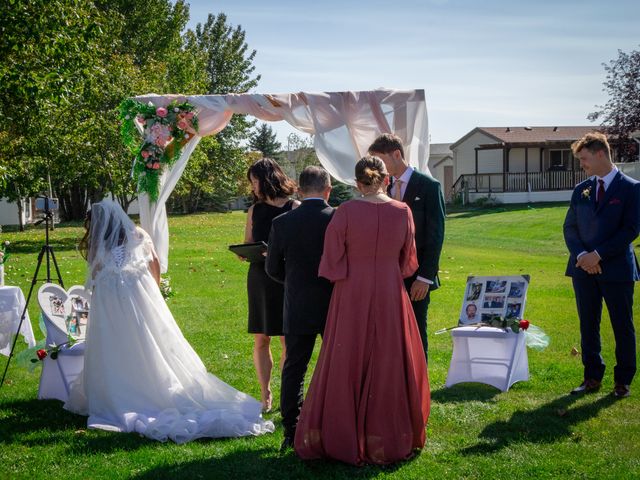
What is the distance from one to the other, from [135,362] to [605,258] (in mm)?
4221

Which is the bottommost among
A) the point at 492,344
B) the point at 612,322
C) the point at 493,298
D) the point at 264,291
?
the point at 492,344

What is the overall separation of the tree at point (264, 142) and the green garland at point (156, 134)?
182ft

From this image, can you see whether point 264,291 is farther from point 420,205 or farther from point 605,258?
point 605,258

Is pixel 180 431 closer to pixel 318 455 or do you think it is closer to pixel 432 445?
pixel 318 455

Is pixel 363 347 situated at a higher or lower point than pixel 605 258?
lower

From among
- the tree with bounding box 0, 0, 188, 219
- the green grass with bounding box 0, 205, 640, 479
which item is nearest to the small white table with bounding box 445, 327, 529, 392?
the green grass with bounding box 0, 205, 640, 479

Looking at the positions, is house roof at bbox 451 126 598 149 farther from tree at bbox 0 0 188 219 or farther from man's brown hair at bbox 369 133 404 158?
man's brown hair at bbox 369 133 404 158

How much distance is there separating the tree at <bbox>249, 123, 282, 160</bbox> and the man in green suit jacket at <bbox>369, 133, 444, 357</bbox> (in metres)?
58.3

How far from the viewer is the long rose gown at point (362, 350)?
5258 mm

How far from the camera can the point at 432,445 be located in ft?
19.0

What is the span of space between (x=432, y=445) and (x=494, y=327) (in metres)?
2.17

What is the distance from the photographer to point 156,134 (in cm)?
877

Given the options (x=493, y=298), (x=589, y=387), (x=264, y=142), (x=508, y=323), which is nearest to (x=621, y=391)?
(x=589, y=387)

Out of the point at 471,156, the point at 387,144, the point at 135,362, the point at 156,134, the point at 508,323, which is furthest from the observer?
the point at 471,156
